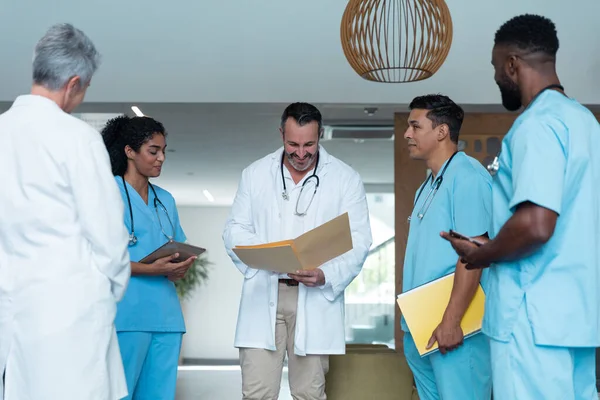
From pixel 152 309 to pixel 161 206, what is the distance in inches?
17.3

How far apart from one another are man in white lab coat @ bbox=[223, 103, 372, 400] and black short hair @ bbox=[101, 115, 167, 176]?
1.36ft

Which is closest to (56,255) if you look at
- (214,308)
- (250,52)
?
(250,52)

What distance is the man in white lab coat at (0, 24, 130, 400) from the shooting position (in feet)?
5.98

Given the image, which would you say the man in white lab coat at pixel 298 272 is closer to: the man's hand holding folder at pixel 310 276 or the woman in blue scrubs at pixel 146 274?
the man's hand holding folder at pixel 310 276

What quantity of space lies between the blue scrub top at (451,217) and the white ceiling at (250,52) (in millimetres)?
2673

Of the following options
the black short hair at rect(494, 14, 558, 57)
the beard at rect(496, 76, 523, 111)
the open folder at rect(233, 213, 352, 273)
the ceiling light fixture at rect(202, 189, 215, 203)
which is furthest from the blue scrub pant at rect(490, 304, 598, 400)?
the ceiling light fixture at rect(202, 189, 215, 203)

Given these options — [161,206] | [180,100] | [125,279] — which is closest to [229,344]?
[180,100]

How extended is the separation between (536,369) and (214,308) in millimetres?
12380

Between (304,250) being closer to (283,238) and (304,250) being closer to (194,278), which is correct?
(283,238)

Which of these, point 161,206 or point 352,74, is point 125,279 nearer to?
point 161,206

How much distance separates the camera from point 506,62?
1870 millimetres

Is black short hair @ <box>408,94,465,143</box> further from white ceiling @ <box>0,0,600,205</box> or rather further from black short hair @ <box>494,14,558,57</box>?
white ceiling @ <box>0,0,600,205</box>

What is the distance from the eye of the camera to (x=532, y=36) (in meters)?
1.83

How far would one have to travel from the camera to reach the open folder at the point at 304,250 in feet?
8.28
